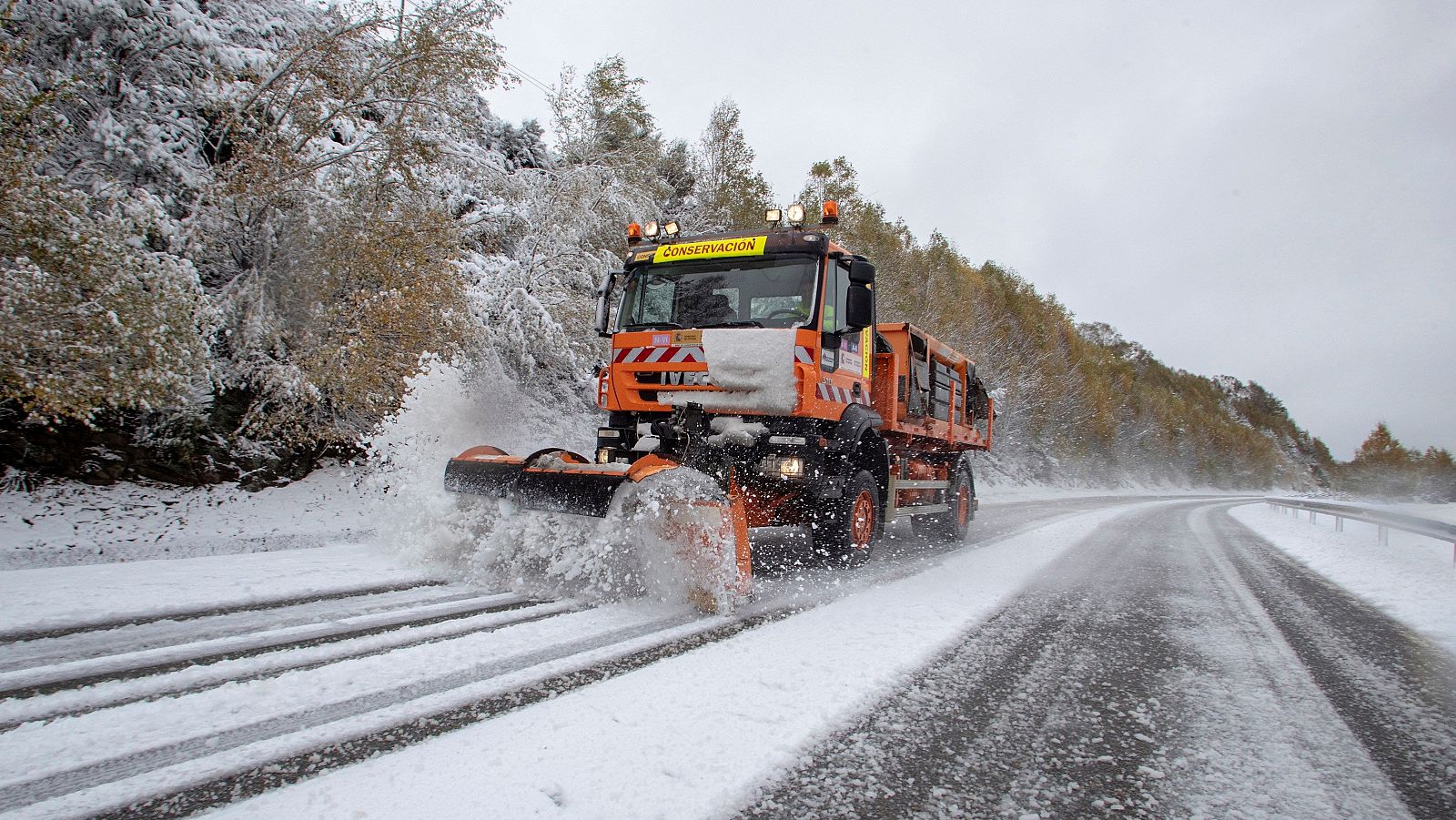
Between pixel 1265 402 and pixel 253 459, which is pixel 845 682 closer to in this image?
pixel 253 459

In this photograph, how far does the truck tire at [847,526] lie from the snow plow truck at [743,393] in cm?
2

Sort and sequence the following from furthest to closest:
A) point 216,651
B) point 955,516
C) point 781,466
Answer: point 955,516, point 781,466, point 216,651

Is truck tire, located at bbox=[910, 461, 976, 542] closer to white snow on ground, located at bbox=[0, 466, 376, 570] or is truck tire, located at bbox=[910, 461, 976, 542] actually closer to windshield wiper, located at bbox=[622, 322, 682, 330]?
windshield wiper, located at bbox=[622, 322, 682, 330]

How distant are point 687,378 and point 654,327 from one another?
0.75m

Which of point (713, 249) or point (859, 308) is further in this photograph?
point (713, 249)

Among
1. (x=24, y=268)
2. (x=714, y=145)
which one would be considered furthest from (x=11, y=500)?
(x=714, y=145)

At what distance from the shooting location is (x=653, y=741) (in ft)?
8.27

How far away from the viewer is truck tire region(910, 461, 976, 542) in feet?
32.6

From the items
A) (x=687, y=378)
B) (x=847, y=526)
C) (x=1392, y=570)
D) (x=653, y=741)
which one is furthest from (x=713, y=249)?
(x=1392, y=570)

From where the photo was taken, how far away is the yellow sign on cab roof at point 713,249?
20.4ft

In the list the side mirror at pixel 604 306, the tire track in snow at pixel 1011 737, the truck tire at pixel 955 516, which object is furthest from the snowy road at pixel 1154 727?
the truck tire at pixel 955 516

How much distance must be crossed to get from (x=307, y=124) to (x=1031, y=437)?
1538 inches

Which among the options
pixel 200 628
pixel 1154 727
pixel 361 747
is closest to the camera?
pixel 361 747

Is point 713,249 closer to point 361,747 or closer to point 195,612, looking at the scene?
point 195,612
